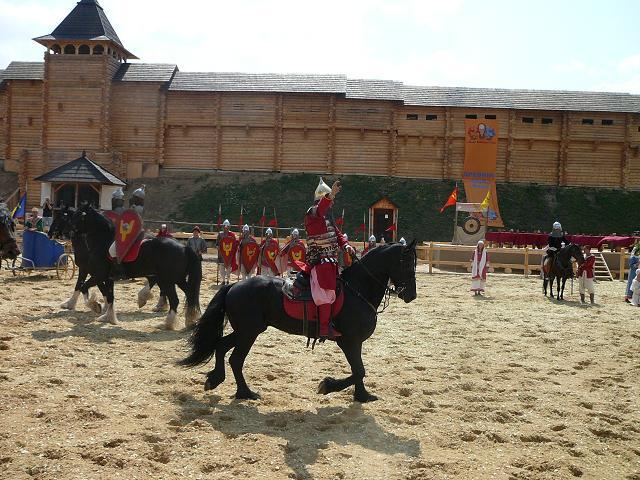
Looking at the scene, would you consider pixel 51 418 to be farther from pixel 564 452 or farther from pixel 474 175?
pixel 474 175

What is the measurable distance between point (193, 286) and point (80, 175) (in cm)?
2335

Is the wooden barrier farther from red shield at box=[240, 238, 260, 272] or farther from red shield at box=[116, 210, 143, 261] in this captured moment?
red shield at box=[116, 210, 143, 261]

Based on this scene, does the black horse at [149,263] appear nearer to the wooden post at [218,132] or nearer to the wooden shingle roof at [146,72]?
the wooden post at [218,132]

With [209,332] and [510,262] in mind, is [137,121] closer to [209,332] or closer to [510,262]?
[510,262]

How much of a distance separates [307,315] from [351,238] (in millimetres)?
24744

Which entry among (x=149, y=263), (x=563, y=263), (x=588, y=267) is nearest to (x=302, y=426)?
(x=149, y=263)

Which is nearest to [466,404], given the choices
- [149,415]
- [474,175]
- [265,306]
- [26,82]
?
[265,306]

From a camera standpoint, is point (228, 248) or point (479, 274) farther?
point (479, 274)

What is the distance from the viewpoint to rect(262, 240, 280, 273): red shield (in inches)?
660

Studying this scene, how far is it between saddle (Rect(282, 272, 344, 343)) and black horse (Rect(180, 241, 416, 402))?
7 cm

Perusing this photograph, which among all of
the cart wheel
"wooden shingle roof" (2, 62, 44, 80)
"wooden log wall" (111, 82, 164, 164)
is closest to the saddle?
the cart wheel

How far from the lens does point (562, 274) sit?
17266 mm

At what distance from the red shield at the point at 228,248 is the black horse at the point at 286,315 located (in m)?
9.98

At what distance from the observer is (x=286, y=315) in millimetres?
6762
